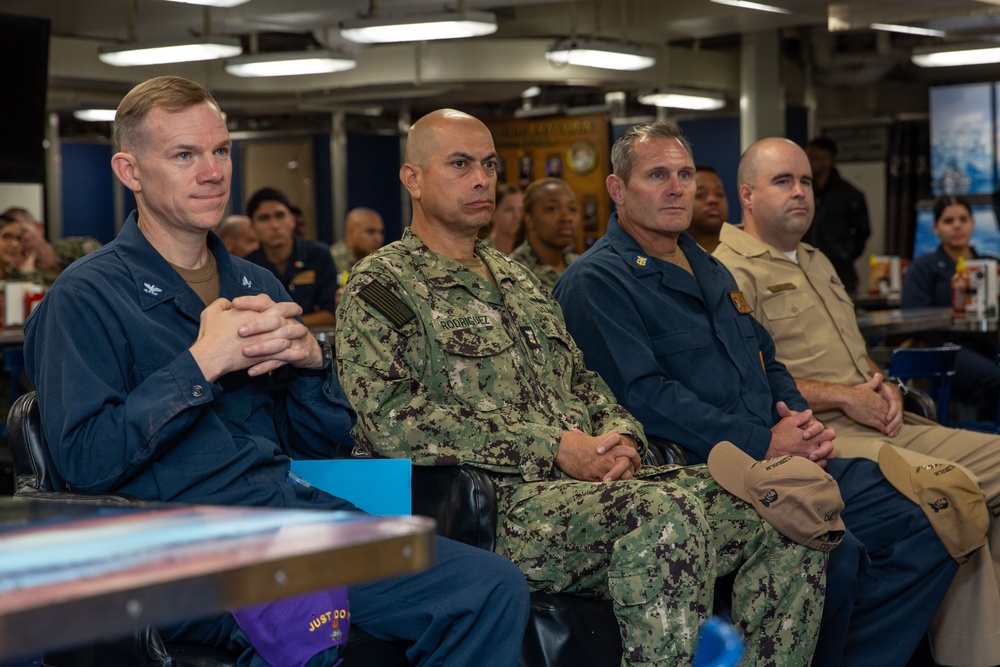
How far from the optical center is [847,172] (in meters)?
14.2

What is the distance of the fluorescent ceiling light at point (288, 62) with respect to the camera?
349 inches

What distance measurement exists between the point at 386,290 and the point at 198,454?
77cm

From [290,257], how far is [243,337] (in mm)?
5178

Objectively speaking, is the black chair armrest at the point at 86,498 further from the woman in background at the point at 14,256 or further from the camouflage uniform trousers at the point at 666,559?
the woman in background at the point at 14,256

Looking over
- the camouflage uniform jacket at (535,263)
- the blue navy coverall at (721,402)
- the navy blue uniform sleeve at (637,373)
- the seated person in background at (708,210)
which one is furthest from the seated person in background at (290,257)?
the navy blue uniform sleeve at (637,373)

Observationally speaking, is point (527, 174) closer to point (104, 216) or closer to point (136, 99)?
point (104, 216)

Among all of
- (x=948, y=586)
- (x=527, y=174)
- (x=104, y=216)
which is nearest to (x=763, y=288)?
(x=948, y=586)

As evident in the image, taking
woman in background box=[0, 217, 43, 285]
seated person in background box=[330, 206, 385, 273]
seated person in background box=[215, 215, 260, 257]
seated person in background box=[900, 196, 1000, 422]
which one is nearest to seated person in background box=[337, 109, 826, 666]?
seated person in background box=[900, 196, 1000, 422]

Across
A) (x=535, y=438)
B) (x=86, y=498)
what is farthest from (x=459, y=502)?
(x=86, y=498)

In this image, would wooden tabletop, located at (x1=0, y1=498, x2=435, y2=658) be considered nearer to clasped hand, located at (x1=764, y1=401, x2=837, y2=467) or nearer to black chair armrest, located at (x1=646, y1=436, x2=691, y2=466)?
black chair armrest, located at (x1=646, y1=436, x2=691, y2=466)

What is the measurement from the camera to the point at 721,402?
339cm

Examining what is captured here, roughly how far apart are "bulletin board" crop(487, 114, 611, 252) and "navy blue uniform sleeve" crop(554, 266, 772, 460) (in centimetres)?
914

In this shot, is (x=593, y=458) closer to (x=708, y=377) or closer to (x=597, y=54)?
(x=708, y=377)

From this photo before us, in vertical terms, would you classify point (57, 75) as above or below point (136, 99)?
above
